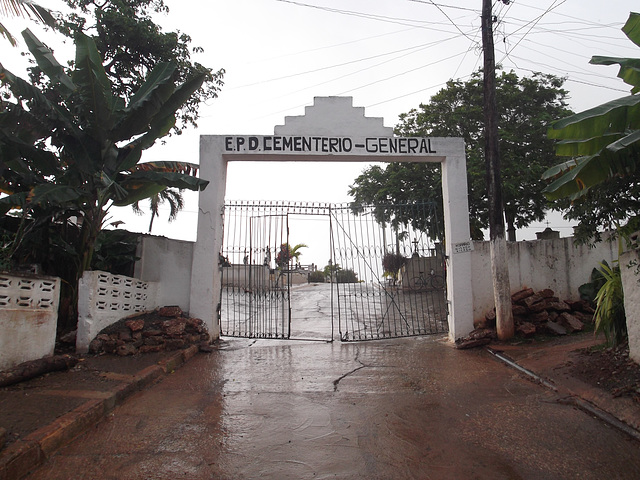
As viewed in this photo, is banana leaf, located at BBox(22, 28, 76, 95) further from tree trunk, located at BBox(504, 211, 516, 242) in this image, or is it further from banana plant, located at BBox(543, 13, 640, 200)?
tree trunk, located at BBox(504, 211, 516, 242)

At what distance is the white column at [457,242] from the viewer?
26.1 ft

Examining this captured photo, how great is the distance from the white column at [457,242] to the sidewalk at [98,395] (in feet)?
3.86

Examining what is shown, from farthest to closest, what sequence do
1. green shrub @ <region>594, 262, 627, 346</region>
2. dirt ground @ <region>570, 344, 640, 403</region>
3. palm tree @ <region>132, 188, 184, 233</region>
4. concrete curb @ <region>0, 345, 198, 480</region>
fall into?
palm tree @ <region>132, 188, 184, 233</region>, green shrub @ <region>594, 262, 627, 346</region>, dirt ground @ <region>570, 344, 640, 403</region>, concrete curb @ <region>0, 345, 198, 480</region>

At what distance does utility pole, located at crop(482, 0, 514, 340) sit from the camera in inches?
295

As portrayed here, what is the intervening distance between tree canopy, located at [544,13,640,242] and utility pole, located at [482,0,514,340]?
2037 mm

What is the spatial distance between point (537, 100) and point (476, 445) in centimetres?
1651

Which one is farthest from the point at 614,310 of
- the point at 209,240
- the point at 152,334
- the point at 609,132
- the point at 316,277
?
the point at 316,277

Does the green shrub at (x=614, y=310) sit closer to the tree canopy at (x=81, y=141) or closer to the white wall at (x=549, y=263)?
the white wall at (x=549, y=263)

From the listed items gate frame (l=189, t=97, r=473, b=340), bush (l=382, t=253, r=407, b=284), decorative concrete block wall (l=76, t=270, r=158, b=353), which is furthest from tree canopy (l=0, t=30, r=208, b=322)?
bush (l=382, t=253, r=407, b=284)

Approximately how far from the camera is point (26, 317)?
16.9 feet

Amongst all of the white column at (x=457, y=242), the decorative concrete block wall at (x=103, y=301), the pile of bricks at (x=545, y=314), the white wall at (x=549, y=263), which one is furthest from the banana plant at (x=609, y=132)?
the decorative concrete block wall at (x=103, y=301)

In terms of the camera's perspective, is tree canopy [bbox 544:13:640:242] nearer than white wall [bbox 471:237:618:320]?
Yes

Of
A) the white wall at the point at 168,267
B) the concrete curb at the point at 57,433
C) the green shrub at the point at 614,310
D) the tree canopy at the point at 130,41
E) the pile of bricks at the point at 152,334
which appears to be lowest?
the concrete curb at the point at 57,433

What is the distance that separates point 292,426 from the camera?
4.07 m
